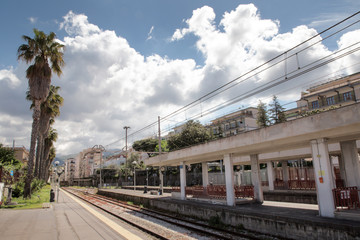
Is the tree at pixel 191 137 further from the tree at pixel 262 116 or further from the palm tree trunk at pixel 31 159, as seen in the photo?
the palm tree trunk at pixel 31 159

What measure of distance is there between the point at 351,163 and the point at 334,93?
126 ft

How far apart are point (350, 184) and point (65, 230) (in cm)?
1258

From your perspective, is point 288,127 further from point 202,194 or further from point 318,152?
point 202,194

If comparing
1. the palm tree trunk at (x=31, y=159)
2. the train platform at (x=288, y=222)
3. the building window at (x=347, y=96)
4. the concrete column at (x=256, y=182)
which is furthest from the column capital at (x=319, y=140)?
the building window at (x=347, y=96)

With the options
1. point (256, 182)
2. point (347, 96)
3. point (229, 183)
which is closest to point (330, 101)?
point (347, 96)

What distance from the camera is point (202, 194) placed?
60.3 feet

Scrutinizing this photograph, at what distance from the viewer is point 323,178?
1034 centimetres

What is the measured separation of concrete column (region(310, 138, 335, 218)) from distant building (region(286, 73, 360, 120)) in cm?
3181

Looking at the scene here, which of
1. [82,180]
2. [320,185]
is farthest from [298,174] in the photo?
[82,180]

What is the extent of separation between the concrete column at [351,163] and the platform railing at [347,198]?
1.33 meters

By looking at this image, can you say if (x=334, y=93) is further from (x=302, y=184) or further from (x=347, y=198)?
(x=347, y=198)

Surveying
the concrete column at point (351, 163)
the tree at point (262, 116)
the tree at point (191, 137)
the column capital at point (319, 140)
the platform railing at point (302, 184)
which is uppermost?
the tree at point (262, 116)

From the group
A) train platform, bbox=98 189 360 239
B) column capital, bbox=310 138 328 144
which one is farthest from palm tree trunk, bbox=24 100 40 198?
column capital, bbox=310 138 328 144

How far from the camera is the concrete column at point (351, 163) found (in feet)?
37.1
